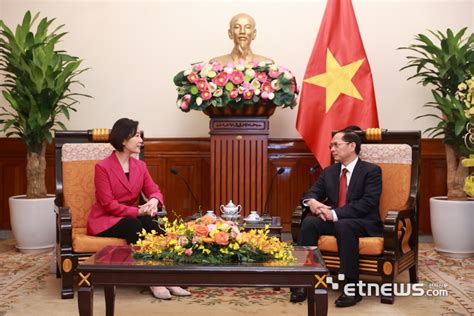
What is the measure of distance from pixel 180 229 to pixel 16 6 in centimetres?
417

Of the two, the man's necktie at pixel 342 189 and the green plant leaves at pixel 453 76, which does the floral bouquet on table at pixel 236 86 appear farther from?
the green plant leaves at pixel 453 76

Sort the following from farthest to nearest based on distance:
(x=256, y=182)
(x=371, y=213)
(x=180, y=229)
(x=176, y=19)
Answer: (x=176, y=19)
(x=256, y=182)
(x=371, y=213)
(x=180, y=229)

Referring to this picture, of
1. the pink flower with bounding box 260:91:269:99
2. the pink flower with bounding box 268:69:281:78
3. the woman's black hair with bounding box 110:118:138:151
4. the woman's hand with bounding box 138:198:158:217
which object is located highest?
the pink flower with bounding box 268:69:281:78

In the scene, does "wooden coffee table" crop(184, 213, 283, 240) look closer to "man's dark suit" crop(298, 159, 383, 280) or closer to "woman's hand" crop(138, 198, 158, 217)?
"man's dark suit" crop(298, 159, 383, 280)

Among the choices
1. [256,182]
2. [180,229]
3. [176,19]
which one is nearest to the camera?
[180,229]

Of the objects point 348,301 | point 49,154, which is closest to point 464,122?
point 348,301

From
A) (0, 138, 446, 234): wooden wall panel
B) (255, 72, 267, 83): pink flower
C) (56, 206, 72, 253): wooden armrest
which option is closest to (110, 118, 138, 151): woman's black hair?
(56, 206, 72, 253): wooden armrest

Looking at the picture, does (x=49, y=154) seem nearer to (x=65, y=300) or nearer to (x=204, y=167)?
(x=204, y=167)

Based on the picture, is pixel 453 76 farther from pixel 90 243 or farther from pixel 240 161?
pixel 90 243

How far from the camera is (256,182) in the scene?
5.14 metres

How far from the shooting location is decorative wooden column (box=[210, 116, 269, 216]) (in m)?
5.09

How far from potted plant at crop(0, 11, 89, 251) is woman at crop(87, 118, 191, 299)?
1.44 m

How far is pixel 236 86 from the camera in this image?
15.7 feet

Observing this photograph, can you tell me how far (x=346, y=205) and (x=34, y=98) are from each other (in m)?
2.86
